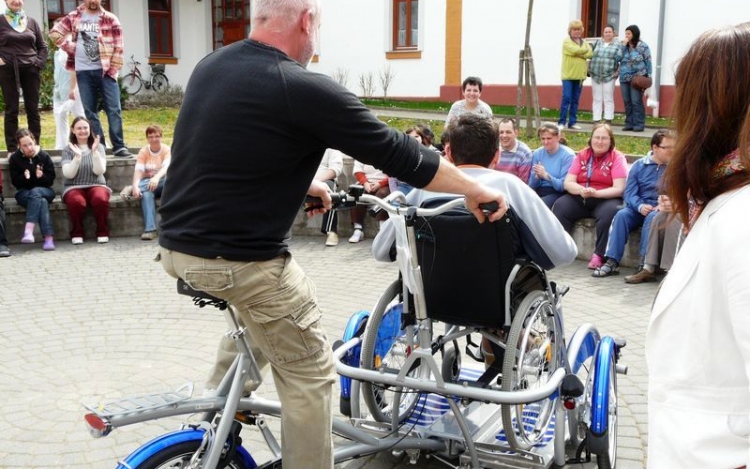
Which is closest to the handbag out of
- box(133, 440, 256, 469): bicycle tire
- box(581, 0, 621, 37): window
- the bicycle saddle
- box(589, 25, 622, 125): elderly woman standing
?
box(589, 25, 622, 125): elderly woman standing

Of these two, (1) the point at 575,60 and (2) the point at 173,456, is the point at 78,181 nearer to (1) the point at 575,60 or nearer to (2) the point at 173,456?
(2) the point at 173,456

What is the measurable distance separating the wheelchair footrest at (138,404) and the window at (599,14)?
1684cm

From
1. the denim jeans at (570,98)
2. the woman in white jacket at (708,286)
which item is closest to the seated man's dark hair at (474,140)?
the woman in white jacket at (708,286)

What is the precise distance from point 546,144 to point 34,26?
6663mm

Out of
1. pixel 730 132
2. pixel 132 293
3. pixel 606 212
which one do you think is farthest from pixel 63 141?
pixel 730 132

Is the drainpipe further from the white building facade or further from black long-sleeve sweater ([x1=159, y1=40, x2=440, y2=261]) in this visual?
black long-sleeve sweater ([x1=159, y1=40, x2=440, y2=261])

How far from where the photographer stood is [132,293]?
24.3 feet

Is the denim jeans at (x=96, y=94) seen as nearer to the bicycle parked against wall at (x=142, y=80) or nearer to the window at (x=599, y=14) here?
the window at (x=599, y=14)

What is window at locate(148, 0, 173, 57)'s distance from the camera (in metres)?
24.7

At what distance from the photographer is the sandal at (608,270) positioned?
8.02 m

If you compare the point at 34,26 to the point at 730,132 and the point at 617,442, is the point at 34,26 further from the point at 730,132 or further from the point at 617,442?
the point at 730,132

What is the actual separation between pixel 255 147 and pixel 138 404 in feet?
2.97

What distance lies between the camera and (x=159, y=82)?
2370 centimetres

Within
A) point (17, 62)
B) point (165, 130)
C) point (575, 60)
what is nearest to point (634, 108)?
point (575, 60)
